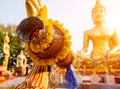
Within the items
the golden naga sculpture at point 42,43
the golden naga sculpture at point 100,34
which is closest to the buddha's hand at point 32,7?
the golden naga sculpture at point 42,43

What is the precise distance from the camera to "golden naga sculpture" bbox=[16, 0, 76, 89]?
2.59 m

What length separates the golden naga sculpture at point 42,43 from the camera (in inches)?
102

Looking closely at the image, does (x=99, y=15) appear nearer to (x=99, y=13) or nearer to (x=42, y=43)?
(x=99, y=13)

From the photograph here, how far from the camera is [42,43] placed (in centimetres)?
257

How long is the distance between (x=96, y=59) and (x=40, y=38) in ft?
17.2

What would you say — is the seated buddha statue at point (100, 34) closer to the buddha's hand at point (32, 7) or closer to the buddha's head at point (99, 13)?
the buddha's head at point (99, 13)

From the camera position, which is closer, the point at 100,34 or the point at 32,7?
the point at 32,7

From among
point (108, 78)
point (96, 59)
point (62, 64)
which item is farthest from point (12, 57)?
point (62, 64)

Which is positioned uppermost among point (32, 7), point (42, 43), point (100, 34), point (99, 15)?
point (99, 15)

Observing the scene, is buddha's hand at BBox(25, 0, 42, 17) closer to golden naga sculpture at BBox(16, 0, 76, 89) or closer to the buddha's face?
golden naga sculpture at BBox(16, 0, 76, 89)

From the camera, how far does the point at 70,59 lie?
2.86m

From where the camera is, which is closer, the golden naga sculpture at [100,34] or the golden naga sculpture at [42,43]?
the golden naga sculpture at [42,43]

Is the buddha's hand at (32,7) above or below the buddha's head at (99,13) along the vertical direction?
below

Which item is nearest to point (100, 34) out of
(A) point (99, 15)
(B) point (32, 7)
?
(A) point (99, 15)
